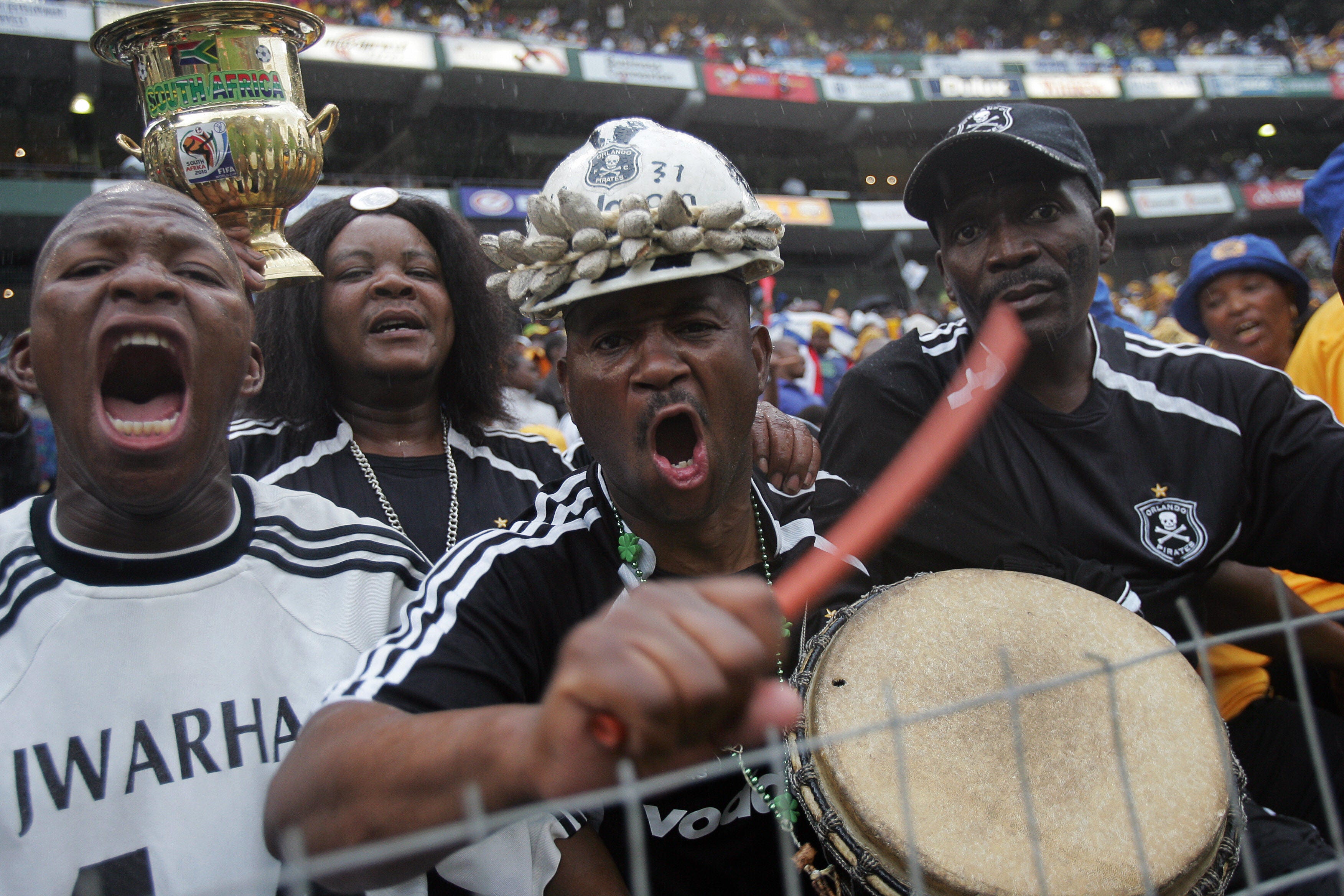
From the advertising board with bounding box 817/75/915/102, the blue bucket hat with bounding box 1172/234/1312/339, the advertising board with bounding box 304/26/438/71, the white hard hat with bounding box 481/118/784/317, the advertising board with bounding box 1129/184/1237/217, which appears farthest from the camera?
the advertising board with bounding box 1129/184/1237/217

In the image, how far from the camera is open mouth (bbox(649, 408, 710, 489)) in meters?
1.73

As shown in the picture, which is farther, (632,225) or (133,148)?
(133,148)

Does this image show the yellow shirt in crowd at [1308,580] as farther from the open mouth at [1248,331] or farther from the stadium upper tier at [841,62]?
the stadium upper tier at [841,62]

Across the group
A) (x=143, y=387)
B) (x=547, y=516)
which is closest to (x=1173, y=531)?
(x=547, y=516)

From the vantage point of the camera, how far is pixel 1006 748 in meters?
1.55

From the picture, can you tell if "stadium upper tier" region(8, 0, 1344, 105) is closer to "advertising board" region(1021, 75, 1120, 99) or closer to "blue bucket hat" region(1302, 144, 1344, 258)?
"advertising board" region(1021, 75, 1120, 99)

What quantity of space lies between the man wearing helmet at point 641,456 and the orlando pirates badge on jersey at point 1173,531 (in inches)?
37.5

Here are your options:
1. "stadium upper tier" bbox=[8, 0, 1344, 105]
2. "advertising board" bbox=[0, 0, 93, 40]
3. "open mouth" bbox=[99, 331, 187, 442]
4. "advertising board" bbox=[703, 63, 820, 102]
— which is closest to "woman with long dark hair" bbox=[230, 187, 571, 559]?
"open mouth" bbox=[99, 331, 187, 442]

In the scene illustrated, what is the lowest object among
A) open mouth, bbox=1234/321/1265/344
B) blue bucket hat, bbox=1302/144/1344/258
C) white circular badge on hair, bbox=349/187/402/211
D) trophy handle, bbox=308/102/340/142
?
open mouth, bbox=1234/321/1265/344

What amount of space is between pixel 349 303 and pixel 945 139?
1693mm

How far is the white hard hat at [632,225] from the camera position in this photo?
1730 millimetres

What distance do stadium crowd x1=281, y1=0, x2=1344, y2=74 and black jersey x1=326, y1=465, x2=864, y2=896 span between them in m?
22.0

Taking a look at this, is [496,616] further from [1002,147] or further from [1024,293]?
[1002,147]

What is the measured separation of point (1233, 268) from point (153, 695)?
195 inches
